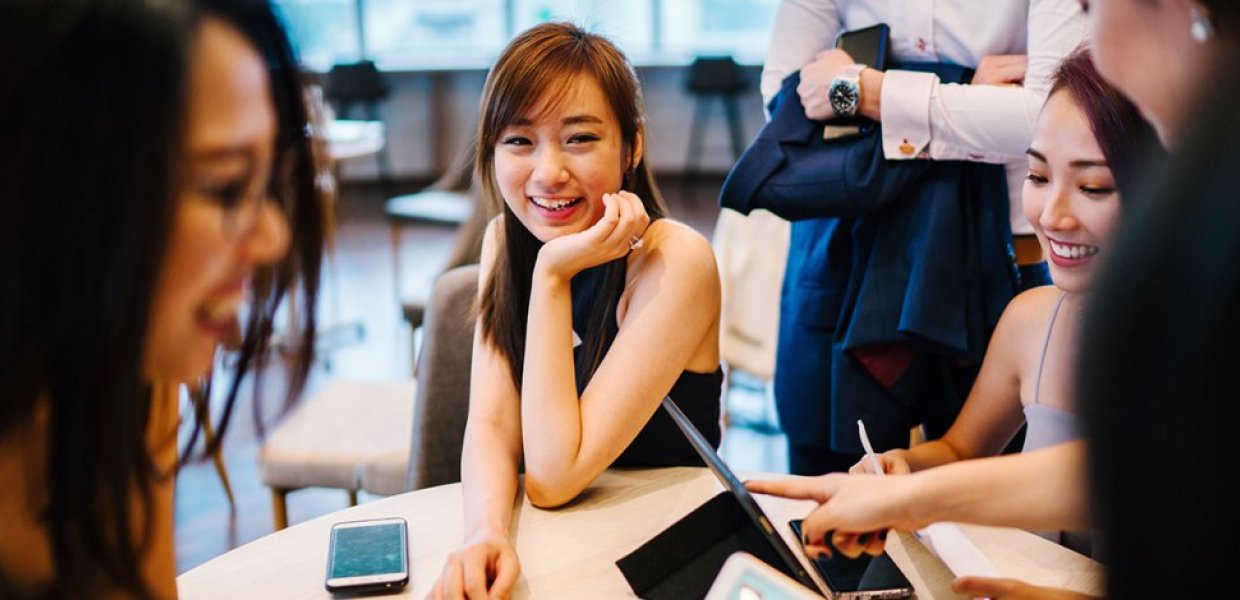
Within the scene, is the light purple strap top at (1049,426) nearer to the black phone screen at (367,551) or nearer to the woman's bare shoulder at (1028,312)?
the woman's bare shoulder at (1028,312)

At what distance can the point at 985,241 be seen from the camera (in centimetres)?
206

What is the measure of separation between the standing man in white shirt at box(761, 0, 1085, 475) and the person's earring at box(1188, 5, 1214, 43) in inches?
44.9

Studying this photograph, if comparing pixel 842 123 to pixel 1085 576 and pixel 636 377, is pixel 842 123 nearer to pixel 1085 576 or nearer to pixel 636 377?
pixel 636 377

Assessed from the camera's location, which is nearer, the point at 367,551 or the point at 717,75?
Result: the point at 367,551

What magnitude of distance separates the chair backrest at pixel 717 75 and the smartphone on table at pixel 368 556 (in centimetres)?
719

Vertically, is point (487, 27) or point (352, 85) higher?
point (487, 27)

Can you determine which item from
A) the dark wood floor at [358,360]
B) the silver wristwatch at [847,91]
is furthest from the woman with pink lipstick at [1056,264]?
the dark wood floor at [358,360]

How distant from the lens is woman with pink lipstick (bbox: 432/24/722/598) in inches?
68.8

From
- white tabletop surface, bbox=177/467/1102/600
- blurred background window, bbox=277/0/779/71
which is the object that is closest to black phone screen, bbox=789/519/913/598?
white tabletop surface, bbox=177/467/1102/600

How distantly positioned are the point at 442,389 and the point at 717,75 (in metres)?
6.62

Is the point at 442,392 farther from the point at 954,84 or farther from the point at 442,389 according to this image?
the point at 954,84

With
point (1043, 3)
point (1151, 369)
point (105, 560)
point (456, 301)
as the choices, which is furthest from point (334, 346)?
point (1151, 369)

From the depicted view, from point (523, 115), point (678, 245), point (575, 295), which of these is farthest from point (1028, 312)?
point (523, 115)

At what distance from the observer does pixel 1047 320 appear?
71.9 inches
